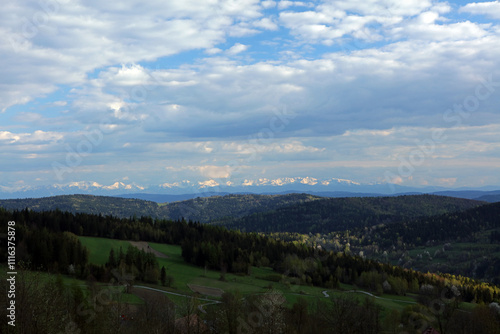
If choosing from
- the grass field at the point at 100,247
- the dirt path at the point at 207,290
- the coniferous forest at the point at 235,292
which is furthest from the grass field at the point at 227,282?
the coniferous forest at the point at 235,292

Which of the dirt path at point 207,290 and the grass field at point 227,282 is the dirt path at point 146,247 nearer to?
the grass field at point 227,282

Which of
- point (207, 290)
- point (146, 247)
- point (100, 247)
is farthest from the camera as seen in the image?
point (146, 247)

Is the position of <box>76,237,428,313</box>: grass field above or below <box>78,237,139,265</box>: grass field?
below

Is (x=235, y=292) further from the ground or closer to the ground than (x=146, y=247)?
further from the ground

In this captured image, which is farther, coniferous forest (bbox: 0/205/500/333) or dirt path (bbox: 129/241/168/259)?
dirt path (bbox: 129/241/168/259)

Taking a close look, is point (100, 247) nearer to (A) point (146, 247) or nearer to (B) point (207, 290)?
(A) point (146, 247)

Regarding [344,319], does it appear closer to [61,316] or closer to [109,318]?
[109,318]

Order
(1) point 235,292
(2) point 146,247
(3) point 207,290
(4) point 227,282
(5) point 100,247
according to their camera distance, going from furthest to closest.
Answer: (2) point 146,247
(5) point 100,247
(4) point 227,282
(3) point 207,290
(1) point 235,292

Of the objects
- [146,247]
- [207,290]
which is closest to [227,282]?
[207,290]

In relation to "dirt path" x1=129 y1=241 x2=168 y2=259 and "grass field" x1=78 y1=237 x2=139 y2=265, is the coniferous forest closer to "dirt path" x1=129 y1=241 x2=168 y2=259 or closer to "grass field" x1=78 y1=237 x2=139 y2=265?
"grass field" x1=78 y1=237 x2=139 y2=265

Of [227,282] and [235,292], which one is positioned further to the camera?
[227,282]

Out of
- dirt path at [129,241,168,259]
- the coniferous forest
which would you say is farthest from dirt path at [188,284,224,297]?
dirt path at [129,241,168,259]

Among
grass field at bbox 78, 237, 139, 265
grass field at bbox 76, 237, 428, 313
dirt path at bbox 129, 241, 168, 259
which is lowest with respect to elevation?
grass field at bbox 76, 237, 428, 313

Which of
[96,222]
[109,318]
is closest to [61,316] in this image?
[109,318]
